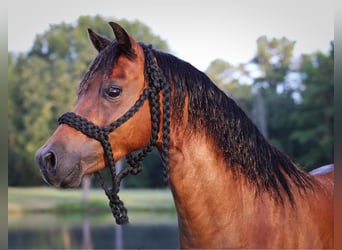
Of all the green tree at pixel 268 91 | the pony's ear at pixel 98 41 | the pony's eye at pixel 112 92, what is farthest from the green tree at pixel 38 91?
the pony's eye at pixel 112 92

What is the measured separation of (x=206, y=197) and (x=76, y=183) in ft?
1.89

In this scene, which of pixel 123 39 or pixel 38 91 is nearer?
pixel 123 39

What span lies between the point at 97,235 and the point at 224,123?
12216 millimetres

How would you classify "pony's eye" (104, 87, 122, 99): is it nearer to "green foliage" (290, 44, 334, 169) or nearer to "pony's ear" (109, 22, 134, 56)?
"pony's ear" (109, 22, 134, 56)

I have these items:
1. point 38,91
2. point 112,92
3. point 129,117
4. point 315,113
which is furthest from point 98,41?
point 38,91

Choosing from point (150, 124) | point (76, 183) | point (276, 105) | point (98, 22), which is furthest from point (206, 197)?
point (276, 105)

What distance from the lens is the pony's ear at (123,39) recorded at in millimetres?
1983

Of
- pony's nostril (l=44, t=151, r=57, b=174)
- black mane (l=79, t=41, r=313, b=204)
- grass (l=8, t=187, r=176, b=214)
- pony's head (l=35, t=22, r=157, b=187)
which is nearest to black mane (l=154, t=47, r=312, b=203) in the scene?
black mane (l=79, t=41, r=313, b=204)

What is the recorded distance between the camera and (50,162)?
1.95m

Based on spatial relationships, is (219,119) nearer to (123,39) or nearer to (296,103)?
(123,39)

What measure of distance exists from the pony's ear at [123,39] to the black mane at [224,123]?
0.50 feet

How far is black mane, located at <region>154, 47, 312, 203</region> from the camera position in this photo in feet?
6.95

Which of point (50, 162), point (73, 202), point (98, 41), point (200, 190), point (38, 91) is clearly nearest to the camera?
point (50, 162)

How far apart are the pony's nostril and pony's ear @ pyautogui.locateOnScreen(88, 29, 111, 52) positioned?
64cm
